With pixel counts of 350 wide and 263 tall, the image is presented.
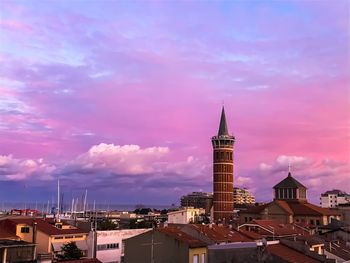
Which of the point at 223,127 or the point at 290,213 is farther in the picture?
the point at 223,127

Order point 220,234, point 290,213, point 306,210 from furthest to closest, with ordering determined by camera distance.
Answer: point 306,210 → point 290,213 → point 220,234

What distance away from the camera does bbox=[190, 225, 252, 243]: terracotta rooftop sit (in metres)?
49.8

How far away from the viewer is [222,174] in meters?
139

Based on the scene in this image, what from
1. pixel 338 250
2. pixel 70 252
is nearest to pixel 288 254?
pixel 338 250

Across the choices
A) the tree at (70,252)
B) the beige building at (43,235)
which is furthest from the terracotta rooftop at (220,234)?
the beige building at (43,235)

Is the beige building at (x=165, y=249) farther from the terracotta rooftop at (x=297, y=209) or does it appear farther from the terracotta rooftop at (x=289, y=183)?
the terracotta rooftop at (x=289, y=183)

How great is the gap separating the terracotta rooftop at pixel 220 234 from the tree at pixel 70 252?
1403 centimetres

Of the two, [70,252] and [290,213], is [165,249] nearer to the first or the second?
[70,252]

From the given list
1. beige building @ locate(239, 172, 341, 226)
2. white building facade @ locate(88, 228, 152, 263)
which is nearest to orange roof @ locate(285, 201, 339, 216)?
beige building @ locate(239, 172, 341, 226)

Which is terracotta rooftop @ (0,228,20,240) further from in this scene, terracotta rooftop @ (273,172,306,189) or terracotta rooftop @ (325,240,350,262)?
terracotta rooftop @ (273,172,306,189)

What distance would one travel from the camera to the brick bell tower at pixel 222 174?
13925cm

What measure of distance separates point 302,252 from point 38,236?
32852mm

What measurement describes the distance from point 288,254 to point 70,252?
1051 inches

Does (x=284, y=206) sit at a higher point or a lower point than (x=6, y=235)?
higher
